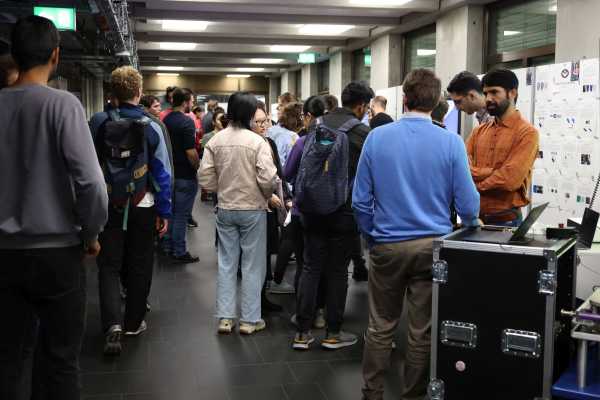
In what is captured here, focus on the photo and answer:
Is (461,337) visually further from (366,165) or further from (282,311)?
(282,311)

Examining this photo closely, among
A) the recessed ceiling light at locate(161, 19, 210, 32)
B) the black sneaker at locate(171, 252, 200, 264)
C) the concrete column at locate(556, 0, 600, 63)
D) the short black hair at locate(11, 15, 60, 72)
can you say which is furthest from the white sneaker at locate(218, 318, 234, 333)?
the recessed ceiling light at locate(161, 19, 210, 32)

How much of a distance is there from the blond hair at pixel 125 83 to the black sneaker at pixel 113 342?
1.26 meters

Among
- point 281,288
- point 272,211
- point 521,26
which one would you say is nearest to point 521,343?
point 272,211

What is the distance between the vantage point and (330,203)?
3.40 meters

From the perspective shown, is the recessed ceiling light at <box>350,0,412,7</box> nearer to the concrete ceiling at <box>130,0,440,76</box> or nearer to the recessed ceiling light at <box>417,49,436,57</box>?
the concrete ceiling at <box>130,0,440,76</box>

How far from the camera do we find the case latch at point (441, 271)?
2.41m

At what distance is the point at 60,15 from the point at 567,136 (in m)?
5.68

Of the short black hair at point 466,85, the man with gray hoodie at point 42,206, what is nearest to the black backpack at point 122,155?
the man with gray hoodie at point 42,206

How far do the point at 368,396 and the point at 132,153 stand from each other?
173cm

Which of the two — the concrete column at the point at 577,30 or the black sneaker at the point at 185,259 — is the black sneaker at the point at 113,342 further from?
the concrete column at the point at 577,30

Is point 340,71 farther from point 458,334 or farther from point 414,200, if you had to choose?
point 458,334

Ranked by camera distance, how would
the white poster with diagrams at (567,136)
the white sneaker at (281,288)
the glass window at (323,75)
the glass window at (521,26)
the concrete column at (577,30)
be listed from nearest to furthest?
the white sneaker at (281,288) < the white poster with diagrams at (567,136) < the concrete column at (577,30) < the glass window at (521,26) < the glass window at (323,75)

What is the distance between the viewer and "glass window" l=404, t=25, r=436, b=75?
443 inches

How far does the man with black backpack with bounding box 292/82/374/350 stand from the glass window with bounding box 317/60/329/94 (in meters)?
13.9
